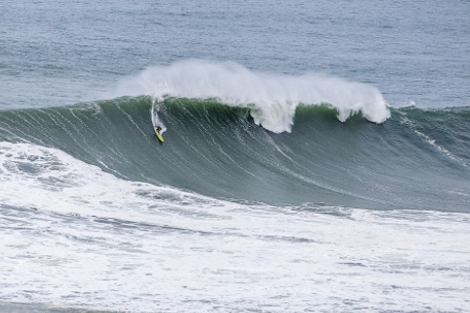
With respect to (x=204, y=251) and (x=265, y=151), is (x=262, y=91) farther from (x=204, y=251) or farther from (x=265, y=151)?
(x=204, y=251)

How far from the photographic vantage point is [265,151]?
19109mm

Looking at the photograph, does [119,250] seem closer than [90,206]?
Yes

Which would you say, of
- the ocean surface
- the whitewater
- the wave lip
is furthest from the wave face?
the whitewater

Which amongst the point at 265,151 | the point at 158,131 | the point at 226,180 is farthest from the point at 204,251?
the point at 158,131

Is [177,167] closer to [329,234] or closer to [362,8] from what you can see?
[329,234]

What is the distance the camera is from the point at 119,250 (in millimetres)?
12453

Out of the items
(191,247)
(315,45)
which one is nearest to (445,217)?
(191,247)

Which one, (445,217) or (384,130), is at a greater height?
(384,130)

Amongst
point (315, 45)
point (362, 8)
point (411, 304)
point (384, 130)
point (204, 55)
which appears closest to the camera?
point (411, 304)

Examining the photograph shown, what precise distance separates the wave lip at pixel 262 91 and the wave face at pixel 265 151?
280 mm

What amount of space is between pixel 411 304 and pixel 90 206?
593 centimetres

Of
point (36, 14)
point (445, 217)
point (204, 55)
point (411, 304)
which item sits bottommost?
point (411, 304)

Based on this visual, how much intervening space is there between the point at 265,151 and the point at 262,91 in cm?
281

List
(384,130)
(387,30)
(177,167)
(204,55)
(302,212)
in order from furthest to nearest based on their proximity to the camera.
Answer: (387,30), (204,55), (384,130), (177,167), (302,212)
